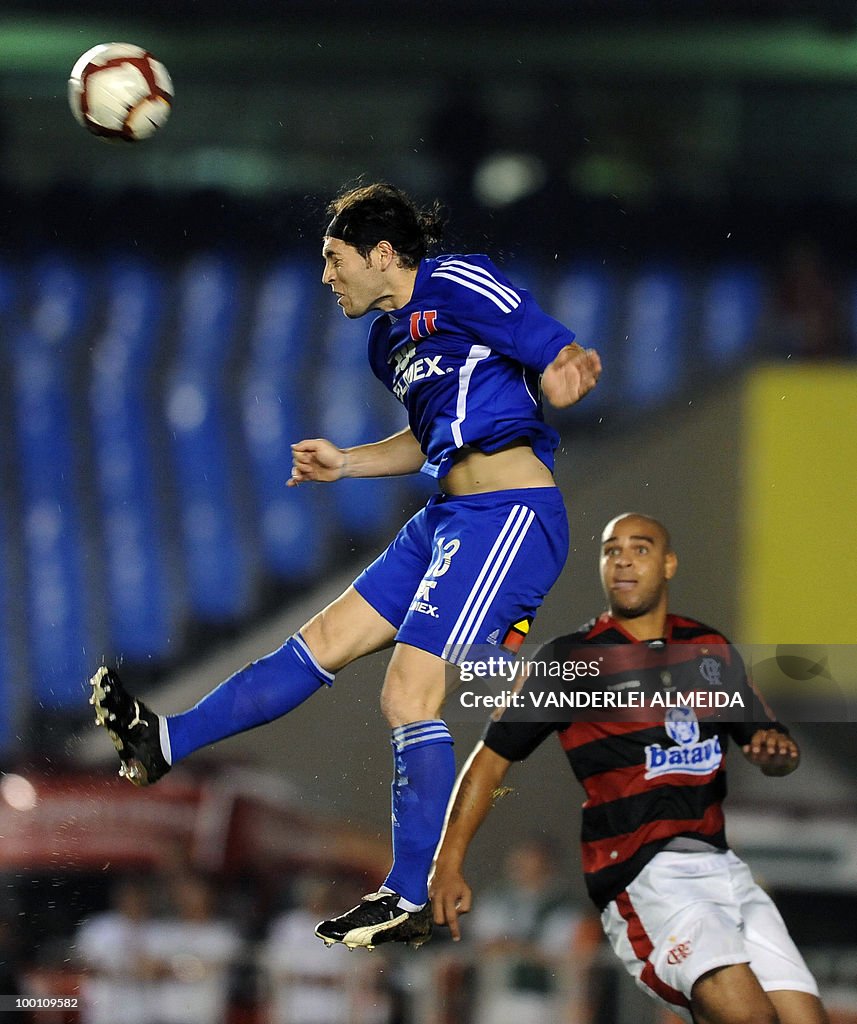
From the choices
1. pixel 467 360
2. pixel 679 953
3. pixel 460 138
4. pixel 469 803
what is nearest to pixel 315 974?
pixel 469 803

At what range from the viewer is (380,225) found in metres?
3.44

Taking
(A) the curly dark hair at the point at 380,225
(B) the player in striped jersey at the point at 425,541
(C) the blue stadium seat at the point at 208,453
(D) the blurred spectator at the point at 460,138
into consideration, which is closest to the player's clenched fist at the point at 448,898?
(B) the player in striped jersey at the point at 425,541

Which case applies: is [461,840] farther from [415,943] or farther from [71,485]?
[71,485]

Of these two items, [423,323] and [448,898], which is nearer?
[423,323]

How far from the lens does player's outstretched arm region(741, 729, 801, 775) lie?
4.36 m

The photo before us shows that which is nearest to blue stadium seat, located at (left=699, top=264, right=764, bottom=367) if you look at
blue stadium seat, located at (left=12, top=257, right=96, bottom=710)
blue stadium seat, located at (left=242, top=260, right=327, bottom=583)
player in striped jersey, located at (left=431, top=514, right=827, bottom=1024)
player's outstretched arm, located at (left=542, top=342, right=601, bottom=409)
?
blue stadium seat, located at (left=242, top=260, right=327, bottom=583)

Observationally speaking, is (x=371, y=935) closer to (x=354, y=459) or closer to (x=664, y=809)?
(x=354, y=459)

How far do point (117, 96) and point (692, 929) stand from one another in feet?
9.55

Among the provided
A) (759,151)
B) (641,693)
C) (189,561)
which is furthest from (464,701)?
(759,151)

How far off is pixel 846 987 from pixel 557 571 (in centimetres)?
301

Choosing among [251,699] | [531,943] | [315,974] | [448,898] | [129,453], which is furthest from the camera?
[129,453]

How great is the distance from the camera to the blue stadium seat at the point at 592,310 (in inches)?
277

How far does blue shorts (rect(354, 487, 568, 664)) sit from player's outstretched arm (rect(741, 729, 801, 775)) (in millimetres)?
1264

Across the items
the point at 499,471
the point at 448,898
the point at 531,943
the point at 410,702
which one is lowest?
the point at 531,943
